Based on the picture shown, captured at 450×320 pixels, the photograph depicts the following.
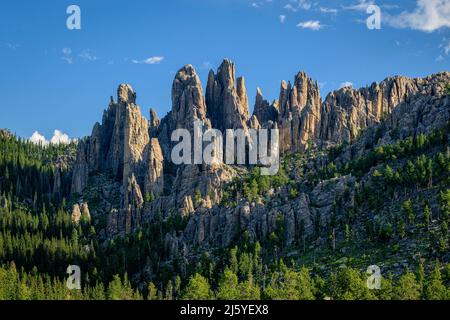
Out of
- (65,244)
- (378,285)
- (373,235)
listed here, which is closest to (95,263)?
(65,244)

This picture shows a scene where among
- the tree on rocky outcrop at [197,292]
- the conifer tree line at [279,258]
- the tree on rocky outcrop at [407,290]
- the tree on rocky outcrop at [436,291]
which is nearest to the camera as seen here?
the tree on rocky outcrop at [436,291]

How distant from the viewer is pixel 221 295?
120 m

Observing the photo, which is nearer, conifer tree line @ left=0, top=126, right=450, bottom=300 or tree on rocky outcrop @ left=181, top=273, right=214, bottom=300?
conifer tree line @ left=0, top=126, right=450, bottom=300

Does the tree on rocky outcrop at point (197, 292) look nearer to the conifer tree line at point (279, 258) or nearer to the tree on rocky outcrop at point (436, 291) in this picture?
the conifer tree line at point (279, 258)

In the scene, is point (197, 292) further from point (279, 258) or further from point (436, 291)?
point (436, 291)

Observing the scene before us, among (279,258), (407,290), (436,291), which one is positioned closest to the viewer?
(407,290)

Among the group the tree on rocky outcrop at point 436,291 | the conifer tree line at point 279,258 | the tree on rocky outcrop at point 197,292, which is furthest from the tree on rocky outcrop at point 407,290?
the tree on rocky outcrop at point 197,292

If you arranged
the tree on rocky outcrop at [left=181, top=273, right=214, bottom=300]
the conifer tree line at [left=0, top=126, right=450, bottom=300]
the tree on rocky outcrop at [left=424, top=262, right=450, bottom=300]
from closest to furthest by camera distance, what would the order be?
the tree on rocky outcrop at [left=424, top=262, right=450, bottom=300]
the conifer tree line at [left=0, top=126, right=450, bottom=300]
the tree on rocky outcrop at [left=181, top=273, right=214, bottom=300]

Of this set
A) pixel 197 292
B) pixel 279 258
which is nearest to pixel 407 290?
pixel 197 292

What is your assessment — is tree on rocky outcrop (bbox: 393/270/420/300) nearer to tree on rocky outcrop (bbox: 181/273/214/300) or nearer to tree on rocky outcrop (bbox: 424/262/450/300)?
tree on rocky outcrop (bbox: 424/262/450/300)

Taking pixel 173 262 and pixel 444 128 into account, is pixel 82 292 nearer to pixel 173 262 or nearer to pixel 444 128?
pixel 173 262

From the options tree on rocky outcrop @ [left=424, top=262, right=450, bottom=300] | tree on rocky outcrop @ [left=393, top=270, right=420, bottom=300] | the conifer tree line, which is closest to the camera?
tree on rocky outcrop @ [left=424, top=262, right=450, bottom=300]

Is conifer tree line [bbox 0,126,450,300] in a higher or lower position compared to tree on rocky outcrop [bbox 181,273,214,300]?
higher

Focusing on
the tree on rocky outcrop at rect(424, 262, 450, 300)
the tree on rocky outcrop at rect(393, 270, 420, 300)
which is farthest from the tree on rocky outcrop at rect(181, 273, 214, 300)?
the tree on rocky outcrop at rect(424, 262, 450, 300)
